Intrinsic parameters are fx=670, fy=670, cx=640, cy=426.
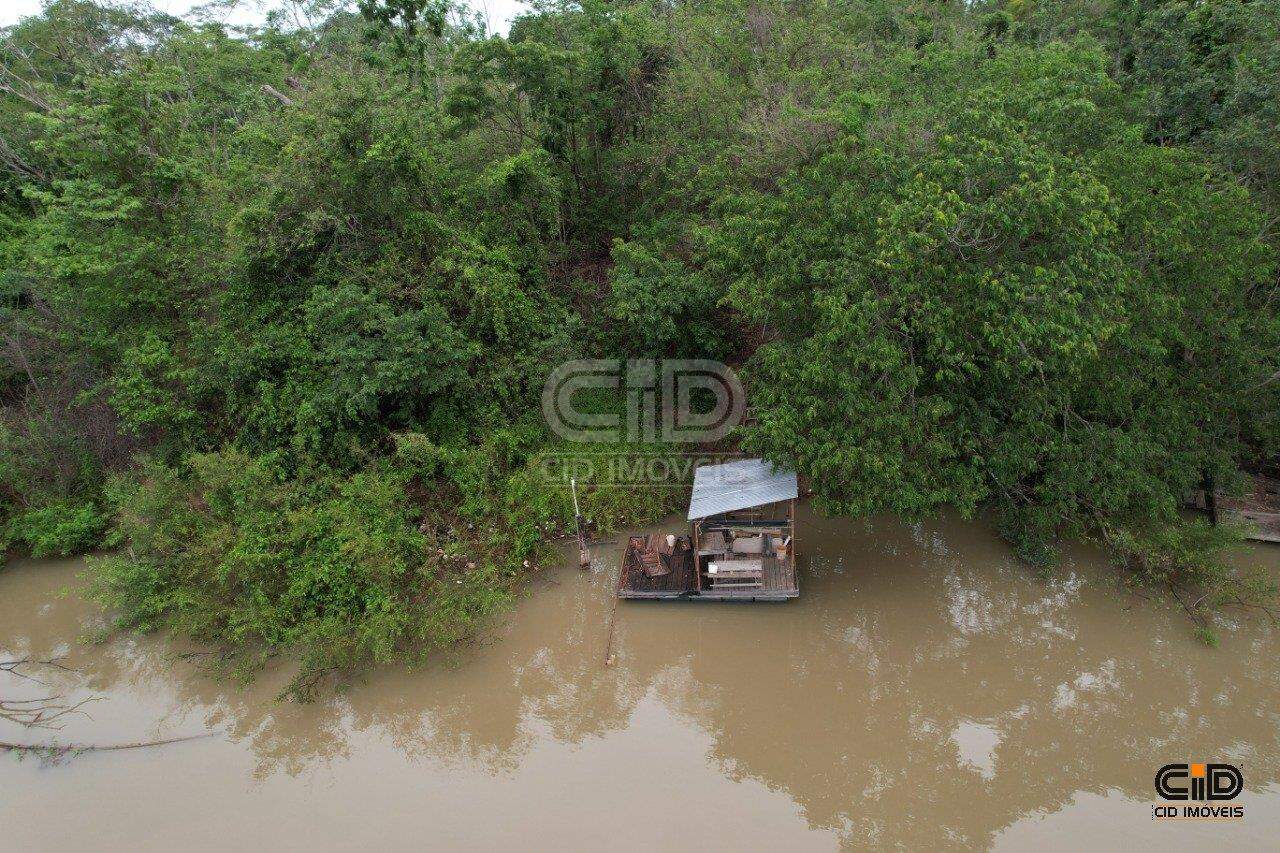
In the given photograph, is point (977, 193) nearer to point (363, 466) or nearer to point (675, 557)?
point (675, 557)

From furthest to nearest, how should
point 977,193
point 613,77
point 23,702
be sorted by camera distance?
point 613,77
point 23,702
point 977,193

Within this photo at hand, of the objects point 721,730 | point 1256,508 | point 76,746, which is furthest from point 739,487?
point 76,746

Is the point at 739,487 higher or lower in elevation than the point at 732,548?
higher

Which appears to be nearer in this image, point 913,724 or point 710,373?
point 913,724

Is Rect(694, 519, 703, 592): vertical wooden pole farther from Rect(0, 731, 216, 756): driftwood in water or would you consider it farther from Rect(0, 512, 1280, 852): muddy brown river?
Rect(0, 731, 216, 756): driftwood in water

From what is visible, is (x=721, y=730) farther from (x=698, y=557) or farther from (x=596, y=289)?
(x=596, y=289)

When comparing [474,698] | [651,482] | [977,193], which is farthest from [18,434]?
[977,193]

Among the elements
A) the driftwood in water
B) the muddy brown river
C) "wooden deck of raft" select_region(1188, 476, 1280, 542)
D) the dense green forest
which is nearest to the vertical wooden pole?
the muddy brown river
